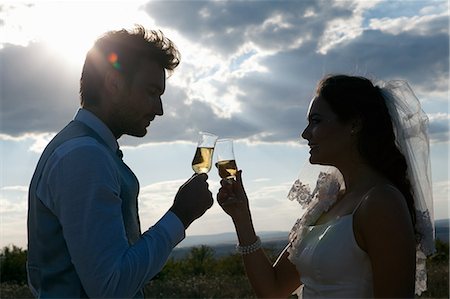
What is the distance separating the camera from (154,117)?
338cm

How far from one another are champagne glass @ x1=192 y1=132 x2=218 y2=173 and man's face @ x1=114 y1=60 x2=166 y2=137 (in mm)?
1077

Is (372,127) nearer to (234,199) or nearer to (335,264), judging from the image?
(335,264)

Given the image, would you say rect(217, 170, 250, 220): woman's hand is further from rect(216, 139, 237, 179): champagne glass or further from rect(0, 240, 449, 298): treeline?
rect(0, 240, 449, 298): treeline

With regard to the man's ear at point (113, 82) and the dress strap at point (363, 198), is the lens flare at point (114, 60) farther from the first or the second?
the dress strap at point (363, 198)

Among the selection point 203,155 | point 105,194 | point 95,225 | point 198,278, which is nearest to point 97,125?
point 105,194

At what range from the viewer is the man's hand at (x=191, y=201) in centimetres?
308

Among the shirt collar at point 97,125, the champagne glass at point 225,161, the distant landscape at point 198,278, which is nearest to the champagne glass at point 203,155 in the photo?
the champagne glass at point 225,161

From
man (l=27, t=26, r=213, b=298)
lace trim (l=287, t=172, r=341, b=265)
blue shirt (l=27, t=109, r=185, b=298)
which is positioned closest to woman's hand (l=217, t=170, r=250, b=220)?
lace trim (l=287, t=172, r=341, b=265)

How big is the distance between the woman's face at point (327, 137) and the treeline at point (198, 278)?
1065 cm

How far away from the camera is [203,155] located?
4434 millimetres

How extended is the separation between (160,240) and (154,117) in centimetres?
74

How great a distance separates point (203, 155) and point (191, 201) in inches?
53.0

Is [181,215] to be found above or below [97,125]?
below

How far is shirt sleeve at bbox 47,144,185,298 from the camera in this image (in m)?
2.70
